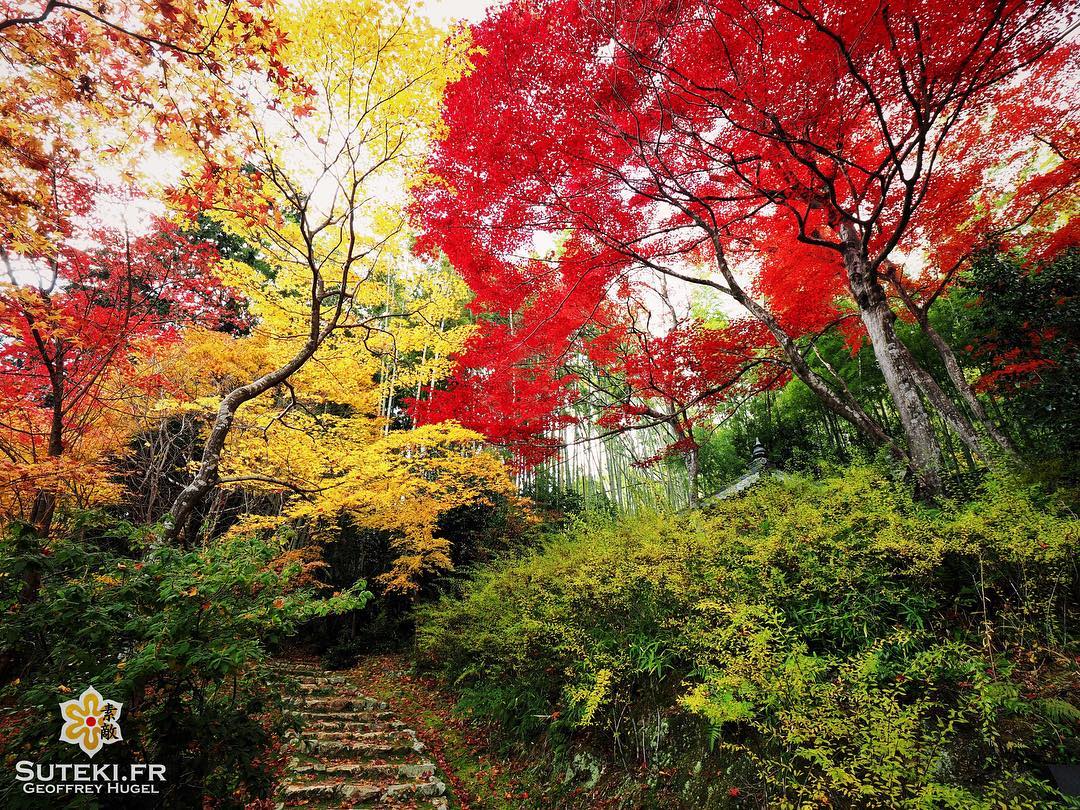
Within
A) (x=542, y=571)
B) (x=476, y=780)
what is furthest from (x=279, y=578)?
(x=476, y=780)

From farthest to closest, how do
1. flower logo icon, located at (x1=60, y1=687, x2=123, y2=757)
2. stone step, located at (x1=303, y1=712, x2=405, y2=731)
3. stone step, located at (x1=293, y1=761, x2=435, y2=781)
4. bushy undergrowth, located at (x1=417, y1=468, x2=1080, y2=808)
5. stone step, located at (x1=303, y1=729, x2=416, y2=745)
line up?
stone step, located at (x1=303, y1=712, x2=405, y2=731)
stone step, located at (x1=303, y1=729, x2=416, y2=745)
stone step, located at (x1=293, y1=761, x2=435, y2=781)
bushy undergrowth, located at (x1=417, y1=468, x2=1080, y2=808)
flower logo icon, located at (x1=60, y1=687, x2=123, y2=757)

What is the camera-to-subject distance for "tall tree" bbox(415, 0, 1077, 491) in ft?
12.3

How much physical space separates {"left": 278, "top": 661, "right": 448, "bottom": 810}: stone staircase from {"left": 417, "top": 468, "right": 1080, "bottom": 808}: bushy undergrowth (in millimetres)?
1143

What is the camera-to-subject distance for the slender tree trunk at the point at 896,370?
3986mm

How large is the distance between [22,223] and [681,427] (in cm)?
825

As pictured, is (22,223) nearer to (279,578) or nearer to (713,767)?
(279,578)

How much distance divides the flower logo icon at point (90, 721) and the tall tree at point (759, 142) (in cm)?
440

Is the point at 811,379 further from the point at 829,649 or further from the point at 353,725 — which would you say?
the point at 353,725

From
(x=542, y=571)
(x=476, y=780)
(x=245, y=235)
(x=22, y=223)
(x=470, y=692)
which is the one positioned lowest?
(x=476, y=780)

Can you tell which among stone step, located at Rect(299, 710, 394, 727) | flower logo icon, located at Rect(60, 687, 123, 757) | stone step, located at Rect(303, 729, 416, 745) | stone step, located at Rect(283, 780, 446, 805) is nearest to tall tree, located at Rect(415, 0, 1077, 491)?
flower logo icon, located at Rect(60, 687, 123, 757)

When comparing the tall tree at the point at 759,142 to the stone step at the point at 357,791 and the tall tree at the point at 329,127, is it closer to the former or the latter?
the tall tree at the point at 329,127

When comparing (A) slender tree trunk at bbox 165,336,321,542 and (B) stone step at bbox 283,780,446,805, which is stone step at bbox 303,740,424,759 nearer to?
(B) stone step at bbox 283,780,446,805

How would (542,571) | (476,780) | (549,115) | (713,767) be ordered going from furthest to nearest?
(549,115) → (542,571) → (476,780) → (713,767)

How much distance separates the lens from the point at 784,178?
499cm
